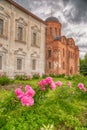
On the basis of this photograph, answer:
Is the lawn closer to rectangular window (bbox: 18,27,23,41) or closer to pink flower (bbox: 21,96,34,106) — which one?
pink flower (bbox: 21,96,34,106)

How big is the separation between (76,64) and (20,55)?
1946 centimetres

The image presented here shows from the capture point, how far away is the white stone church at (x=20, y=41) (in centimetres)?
1930

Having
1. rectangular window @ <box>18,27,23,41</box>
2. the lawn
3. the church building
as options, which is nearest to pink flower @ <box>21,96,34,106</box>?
the lawn

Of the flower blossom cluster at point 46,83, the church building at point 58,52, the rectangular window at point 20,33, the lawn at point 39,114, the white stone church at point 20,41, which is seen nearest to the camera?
the lawn at point 39,114

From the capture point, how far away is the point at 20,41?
21.3 meters

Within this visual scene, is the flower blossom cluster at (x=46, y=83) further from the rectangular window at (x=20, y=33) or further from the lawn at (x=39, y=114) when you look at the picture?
the rectangular window at (x=20, y=33)

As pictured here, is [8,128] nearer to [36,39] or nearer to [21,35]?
[21,35]

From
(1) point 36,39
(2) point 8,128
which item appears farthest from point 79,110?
(1) point 36,39

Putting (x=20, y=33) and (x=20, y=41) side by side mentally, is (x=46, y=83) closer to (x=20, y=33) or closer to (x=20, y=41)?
(x=20, y=41)

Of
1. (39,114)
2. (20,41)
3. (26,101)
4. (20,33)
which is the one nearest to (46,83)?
(39,114)

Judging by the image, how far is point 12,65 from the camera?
20.1m

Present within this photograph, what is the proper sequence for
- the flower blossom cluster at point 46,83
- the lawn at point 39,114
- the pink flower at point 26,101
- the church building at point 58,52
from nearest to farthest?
the pink flower at point 26,101
the lawn at point 39,114
the flower blossom cluster at point 46,83
the church building at point 58,52

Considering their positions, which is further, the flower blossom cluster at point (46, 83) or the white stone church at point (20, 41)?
the white stone church at point (20, 41)

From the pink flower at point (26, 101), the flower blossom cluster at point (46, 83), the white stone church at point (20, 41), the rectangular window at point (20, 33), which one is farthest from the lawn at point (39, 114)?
the rectangular window at point (20, 33)
